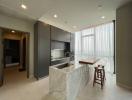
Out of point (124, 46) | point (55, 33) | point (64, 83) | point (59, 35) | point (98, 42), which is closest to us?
point (64, 83)

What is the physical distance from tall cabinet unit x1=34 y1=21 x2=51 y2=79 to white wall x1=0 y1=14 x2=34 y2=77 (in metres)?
0.30

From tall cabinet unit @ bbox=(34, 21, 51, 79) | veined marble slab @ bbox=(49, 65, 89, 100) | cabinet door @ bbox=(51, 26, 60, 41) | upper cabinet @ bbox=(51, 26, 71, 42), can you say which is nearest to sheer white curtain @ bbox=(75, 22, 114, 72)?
upper cabinet @ bbox=(51, 26, 71, 42)

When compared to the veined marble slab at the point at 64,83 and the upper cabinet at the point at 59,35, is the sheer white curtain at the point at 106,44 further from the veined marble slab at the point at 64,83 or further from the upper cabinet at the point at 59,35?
the veined marble slab at the point at 64,83

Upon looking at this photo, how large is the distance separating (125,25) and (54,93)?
10.9 ft

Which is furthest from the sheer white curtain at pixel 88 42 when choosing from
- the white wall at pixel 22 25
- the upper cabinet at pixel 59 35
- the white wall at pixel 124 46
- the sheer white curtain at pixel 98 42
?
the white wall at pixel 22 25

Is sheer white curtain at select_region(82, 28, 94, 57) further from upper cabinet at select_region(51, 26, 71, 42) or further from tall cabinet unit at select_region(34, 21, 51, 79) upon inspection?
tall cabinet unit at select_region(34, 21, 51, 79)

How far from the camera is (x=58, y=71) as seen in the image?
8.82ft

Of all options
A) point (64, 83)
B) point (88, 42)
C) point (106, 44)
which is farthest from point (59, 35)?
point (64, 83)

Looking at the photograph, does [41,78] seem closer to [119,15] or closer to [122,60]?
[122,60]

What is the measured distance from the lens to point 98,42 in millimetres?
6512

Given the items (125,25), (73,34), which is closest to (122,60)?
(125,25)

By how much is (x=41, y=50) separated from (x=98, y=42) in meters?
3.89

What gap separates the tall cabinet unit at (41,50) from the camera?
14.3 feet

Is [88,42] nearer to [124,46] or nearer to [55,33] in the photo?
[55,33]
